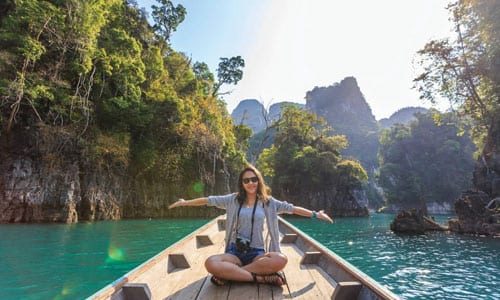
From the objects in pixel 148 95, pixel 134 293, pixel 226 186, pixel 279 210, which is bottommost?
pixel 134 293

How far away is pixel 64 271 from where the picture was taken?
236 inches

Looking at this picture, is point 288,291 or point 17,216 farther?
point 17,216

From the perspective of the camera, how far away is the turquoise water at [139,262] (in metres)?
5.33

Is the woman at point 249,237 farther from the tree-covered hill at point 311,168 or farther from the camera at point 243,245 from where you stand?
the tree-covered hill at point 311,168

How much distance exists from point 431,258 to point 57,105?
1807 cm

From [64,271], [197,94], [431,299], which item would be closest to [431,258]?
[431,299]

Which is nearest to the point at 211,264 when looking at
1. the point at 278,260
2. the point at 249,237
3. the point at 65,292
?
the point at 249,237

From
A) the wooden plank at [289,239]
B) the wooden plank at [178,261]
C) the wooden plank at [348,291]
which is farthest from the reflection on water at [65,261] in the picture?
the wooden plank at [348,291]

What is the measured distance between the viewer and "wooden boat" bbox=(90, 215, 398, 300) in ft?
8.39

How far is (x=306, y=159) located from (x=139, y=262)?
99.0 ft

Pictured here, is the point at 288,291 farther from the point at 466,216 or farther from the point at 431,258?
the point at 466,216

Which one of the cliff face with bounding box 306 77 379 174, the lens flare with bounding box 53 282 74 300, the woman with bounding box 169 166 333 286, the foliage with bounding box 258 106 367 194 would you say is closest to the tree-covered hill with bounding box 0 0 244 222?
the foliage with bounding box 258 106 367 194

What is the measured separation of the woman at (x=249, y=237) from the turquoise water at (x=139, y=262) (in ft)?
9.12

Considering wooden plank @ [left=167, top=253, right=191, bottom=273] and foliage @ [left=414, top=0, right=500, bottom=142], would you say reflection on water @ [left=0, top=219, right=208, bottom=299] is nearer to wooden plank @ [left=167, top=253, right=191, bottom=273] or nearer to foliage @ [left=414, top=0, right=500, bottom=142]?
wooden plank @ [left=167, top=253, right=191, bottom=273]
